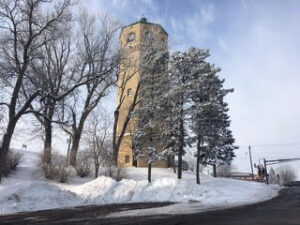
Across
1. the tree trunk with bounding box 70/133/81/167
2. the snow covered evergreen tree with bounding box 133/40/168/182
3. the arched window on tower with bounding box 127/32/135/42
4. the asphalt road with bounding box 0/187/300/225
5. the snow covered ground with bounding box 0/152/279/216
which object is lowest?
the asphalt road with bounding box 0/187/300/225

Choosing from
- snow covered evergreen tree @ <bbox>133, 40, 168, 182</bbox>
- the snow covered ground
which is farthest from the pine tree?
the snow covered ground

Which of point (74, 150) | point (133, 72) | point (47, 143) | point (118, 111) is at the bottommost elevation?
point (74, 150)

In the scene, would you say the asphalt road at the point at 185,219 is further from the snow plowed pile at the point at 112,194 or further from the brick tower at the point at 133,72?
the brick tower at the point at 133,72

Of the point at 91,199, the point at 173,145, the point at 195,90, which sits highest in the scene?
the point at 195,90

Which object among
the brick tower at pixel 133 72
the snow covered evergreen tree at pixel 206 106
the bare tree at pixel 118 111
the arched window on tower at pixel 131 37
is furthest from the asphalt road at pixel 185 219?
the arched window on tower at pixel 131 37

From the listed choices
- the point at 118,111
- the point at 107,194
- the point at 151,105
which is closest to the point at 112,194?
the point at 107,194

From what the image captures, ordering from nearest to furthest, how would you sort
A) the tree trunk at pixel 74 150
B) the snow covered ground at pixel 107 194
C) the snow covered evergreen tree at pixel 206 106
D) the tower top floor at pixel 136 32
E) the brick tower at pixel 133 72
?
the snow covered ground at pixel 107 194 < the snow covered evergreen tree at pixel 206 106 < the tree trunk at pixel 74 150 < the brick tower at pixel 133 72 < the tower top floor at pixel 136 32

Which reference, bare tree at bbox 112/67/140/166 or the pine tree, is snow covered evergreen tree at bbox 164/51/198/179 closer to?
the pine tree

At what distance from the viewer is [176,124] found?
28.9 meters

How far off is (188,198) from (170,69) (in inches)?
524

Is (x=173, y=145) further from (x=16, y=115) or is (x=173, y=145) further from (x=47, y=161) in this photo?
(x=16, y=115)

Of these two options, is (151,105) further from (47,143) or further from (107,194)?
(107,194)

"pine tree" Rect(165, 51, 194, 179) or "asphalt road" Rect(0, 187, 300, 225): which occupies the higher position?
"pine tree" Rect(165, 51, 194, 179)

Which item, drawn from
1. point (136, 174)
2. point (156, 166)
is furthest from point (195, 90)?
point (156, 166)
